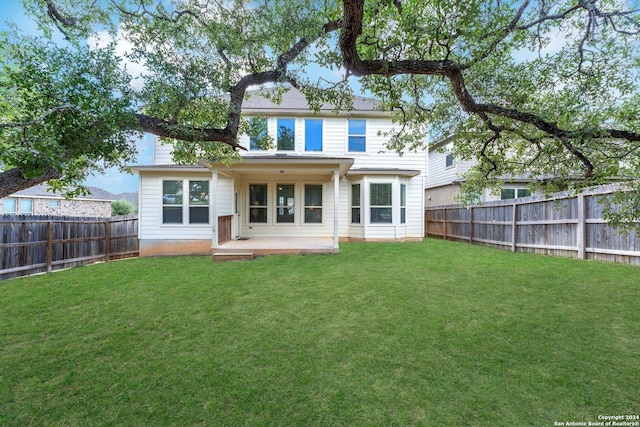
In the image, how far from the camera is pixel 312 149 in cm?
1132

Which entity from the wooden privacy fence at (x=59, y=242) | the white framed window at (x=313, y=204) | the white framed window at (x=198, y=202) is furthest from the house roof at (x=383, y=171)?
the wooden privacy fence at (x=59, y=242)

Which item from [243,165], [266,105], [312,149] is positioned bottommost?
[243,165]

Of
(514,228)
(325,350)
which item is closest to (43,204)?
(325,350)

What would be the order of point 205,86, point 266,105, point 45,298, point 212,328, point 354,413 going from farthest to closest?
point 266,105 → point 45,298 → point 205,86 → point 212,328 → point 354,413

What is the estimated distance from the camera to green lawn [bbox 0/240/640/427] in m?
2.14

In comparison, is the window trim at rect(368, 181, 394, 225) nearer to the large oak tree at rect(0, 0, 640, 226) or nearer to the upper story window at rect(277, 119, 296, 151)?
the upper story window at rect(277, 119, 296, 151)

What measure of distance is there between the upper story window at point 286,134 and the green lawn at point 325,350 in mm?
6866

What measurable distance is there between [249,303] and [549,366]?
3.84 metres

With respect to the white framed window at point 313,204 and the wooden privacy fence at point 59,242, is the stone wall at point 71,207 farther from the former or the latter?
the white framed window at point 313,204

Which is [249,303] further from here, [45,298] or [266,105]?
[266,105]

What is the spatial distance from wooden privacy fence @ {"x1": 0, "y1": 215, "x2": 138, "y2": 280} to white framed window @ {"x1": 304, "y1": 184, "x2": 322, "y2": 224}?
21.0ft

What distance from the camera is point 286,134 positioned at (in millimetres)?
11250

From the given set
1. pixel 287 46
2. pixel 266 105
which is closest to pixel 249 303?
pixel 287 46

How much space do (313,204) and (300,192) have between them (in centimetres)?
72
